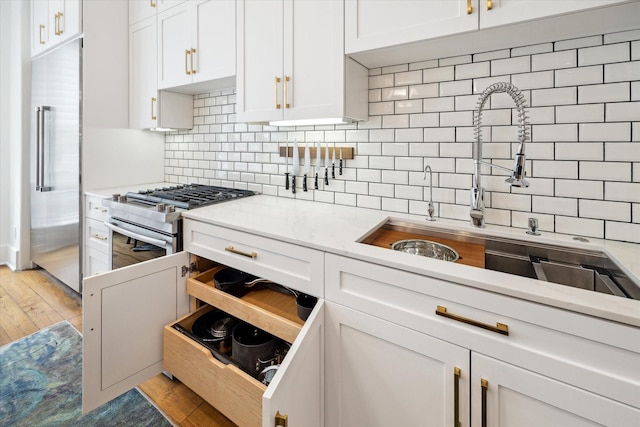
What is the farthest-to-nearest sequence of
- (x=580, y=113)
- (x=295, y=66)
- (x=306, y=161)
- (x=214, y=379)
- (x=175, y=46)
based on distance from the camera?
1. (x=175, y=46)
2. (x=306, y=161)
3. (x=295, y=66)
4. (x=214, y=379)
5. (x=580, y=113)

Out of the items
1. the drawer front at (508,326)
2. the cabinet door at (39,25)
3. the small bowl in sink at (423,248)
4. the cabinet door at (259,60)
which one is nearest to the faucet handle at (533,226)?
the small bowl in sink at (423,248)

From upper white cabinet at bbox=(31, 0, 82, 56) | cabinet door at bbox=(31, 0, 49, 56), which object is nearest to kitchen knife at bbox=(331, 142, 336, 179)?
upper white cabinet at bbox=(31, 0, 82, 56)

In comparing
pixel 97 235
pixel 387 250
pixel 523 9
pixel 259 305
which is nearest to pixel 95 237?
pixel 97 235

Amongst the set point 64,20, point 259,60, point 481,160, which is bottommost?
point 481,160

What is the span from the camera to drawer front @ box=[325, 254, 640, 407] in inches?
28.3

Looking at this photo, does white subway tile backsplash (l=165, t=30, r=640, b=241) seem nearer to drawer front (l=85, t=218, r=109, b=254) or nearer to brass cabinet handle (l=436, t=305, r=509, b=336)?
brass cabinet handle (l=436, t=305, r=509, b=336)

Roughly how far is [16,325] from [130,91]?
198 cm

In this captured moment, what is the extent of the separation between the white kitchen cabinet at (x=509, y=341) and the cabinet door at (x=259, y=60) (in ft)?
3.40

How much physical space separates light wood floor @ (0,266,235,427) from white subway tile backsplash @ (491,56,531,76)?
204 centimetres

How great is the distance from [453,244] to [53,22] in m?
3.57

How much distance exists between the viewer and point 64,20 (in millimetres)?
2500

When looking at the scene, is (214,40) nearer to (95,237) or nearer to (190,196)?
(190,196)

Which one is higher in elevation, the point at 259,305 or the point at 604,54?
the point at 604,54

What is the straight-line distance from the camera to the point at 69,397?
159cm
